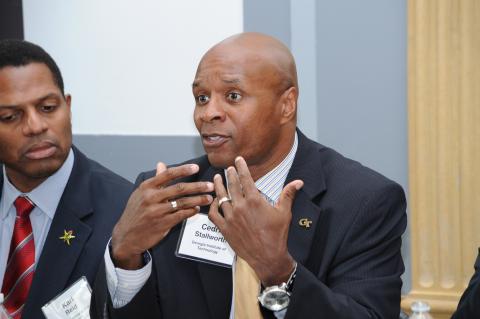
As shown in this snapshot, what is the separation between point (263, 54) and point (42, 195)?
97 cm

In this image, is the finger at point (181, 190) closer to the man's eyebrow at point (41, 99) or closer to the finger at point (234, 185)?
the finger at point (234, 185)

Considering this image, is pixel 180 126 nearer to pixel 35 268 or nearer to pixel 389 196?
pixel 35 268

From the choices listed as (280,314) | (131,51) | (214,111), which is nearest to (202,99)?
(214,111)

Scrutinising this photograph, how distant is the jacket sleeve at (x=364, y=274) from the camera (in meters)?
1.69

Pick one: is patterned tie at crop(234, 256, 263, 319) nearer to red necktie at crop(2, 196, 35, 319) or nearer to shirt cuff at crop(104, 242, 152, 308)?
shirt cuff at crop(104, 242, 152, 308)

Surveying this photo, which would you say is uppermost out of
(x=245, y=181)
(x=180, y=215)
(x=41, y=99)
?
(x=41, y=99)

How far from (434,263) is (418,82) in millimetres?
798

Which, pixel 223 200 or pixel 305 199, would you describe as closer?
pixel 223 200

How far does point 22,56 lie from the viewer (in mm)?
2463

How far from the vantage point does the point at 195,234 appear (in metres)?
2.09

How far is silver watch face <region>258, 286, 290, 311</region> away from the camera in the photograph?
66.7 inches

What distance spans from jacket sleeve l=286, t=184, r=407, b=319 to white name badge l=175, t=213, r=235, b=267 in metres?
0.31

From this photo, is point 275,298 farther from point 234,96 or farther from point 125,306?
point 234,96

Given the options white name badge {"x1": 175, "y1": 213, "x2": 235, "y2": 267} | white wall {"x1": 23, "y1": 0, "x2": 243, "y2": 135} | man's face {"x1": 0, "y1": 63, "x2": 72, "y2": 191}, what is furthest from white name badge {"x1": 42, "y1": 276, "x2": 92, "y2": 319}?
white wall {"x1": 23, "y1": 0, "x2": 243, "y2": 135}
